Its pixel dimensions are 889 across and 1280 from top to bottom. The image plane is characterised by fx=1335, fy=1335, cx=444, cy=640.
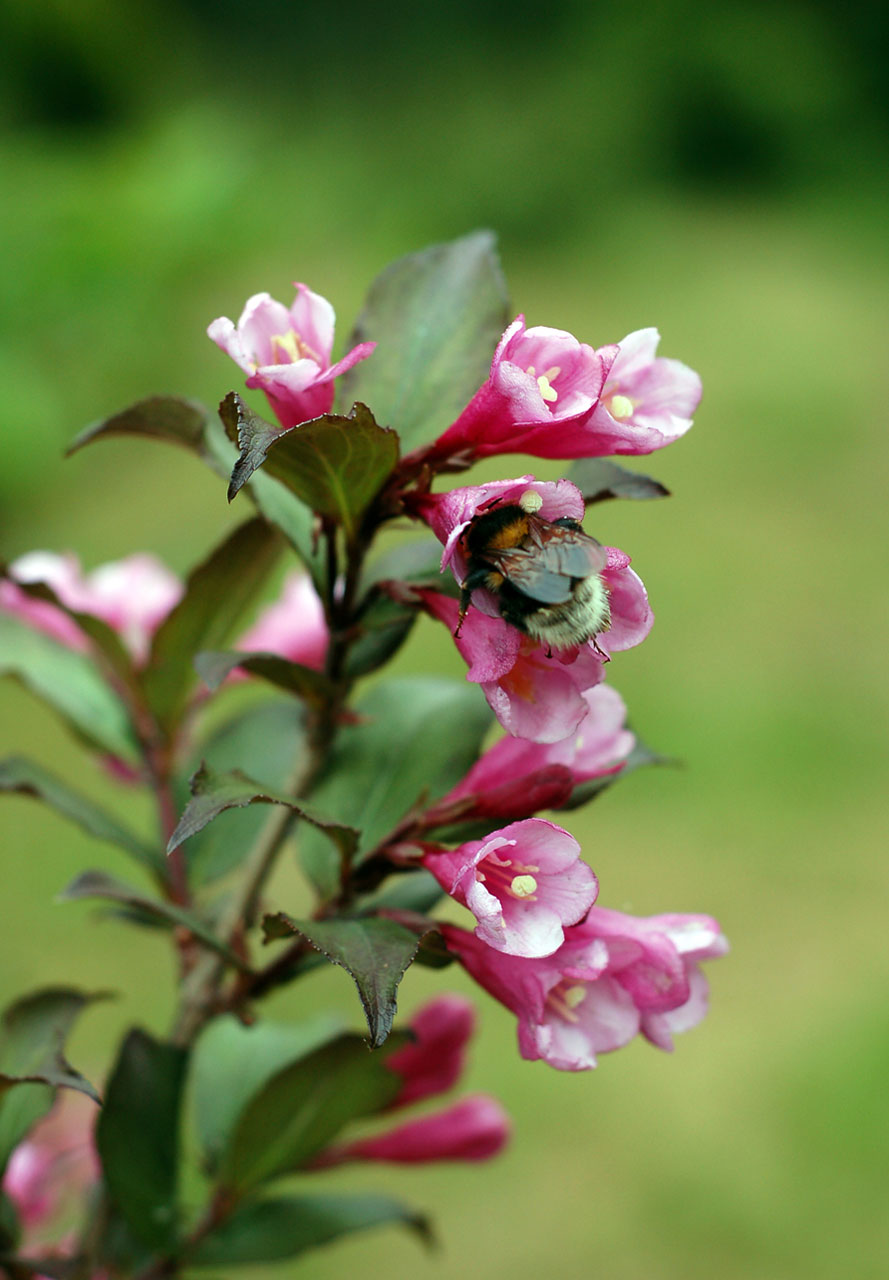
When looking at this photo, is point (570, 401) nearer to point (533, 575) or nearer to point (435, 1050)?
point (533, 575)

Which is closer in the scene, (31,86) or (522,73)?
(31,86)

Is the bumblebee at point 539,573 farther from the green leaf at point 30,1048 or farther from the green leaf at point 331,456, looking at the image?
the green leaf at point 30,1048

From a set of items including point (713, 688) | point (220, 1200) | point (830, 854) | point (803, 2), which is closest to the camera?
point (220, 1200)

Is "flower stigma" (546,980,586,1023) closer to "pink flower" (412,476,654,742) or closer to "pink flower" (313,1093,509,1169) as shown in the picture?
"pink flower" (412,476,654,742)

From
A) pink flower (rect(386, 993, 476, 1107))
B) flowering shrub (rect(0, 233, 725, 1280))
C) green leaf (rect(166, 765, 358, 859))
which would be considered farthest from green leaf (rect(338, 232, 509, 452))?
pink flower (rect(386, 993, 476, 1107))

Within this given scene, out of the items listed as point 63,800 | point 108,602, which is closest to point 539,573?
point 63,800

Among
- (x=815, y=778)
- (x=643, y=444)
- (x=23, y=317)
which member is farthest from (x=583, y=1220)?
(x=23, y=317)

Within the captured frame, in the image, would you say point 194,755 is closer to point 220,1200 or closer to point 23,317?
point 220,1200
